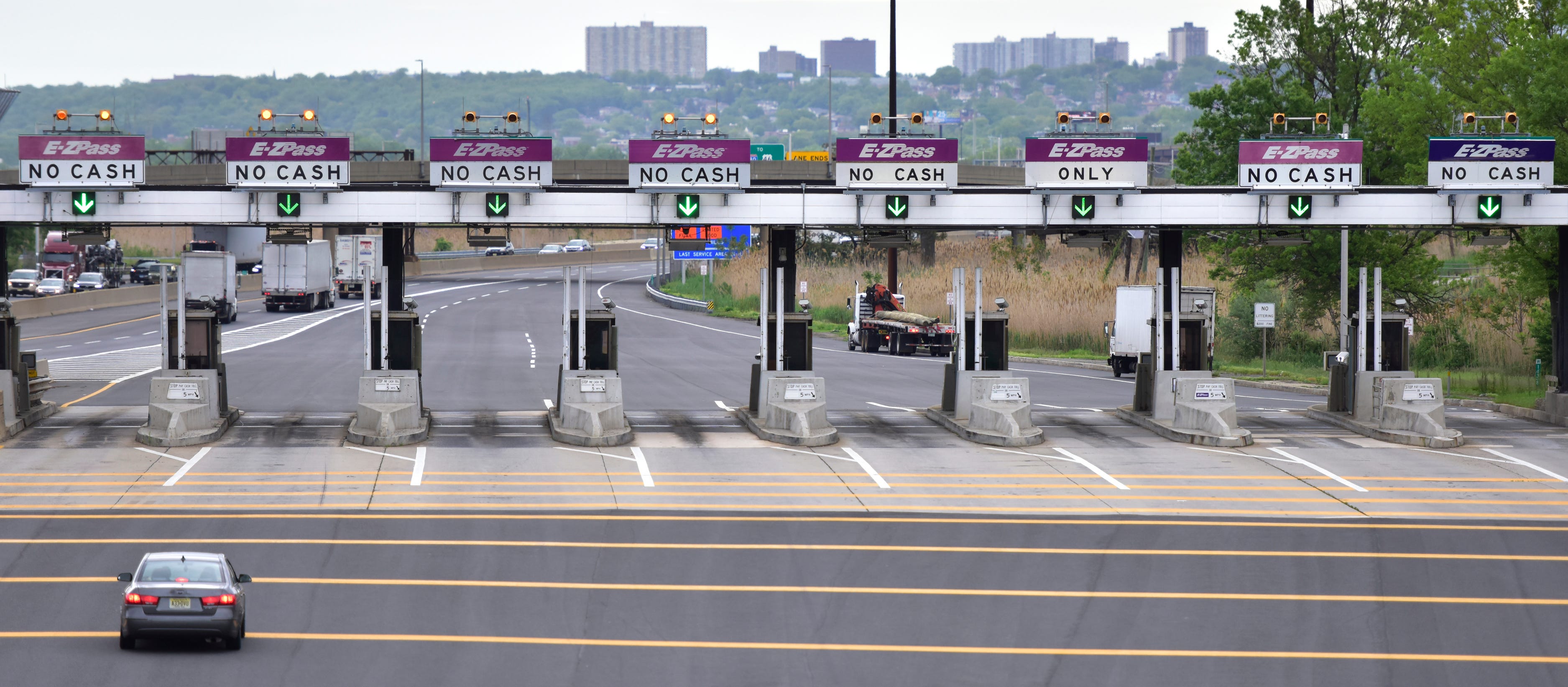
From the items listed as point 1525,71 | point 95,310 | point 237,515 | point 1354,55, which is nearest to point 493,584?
point 237,515

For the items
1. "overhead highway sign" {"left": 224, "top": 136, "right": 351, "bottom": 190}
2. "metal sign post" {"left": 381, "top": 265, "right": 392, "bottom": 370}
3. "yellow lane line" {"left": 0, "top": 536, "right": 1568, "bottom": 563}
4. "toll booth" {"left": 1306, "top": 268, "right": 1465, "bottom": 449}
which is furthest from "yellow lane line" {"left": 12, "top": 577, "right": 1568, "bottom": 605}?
"toll booth" {"left": 1306, "top": 268, "right": 1465, "bottom": 449}

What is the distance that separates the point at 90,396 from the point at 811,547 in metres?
25.2

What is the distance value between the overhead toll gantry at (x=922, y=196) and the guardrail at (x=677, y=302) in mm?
53746

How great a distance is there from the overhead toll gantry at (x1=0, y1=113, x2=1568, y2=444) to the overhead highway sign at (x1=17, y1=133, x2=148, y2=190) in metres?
0.08

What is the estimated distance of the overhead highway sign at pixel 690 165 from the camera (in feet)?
94.2

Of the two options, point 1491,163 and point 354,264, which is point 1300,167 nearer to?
point 1491,163

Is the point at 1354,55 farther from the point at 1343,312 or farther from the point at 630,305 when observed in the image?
the point at 630,305

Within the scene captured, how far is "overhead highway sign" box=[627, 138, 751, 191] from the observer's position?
2870 cm

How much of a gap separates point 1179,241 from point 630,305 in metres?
59.9

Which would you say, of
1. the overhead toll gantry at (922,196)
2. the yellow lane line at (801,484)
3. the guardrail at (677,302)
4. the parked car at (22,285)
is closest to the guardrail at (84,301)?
the parked car at (22,285)

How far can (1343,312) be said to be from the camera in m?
31.7

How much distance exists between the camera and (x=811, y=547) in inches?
797

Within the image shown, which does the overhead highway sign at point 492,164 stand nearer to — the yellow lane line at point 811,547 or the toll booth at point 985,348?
the toll booth at point 985,348

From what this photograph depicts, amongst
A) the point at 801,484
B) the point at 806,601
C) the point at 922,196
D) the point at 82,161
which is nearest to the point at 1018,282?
the point at 922,196
